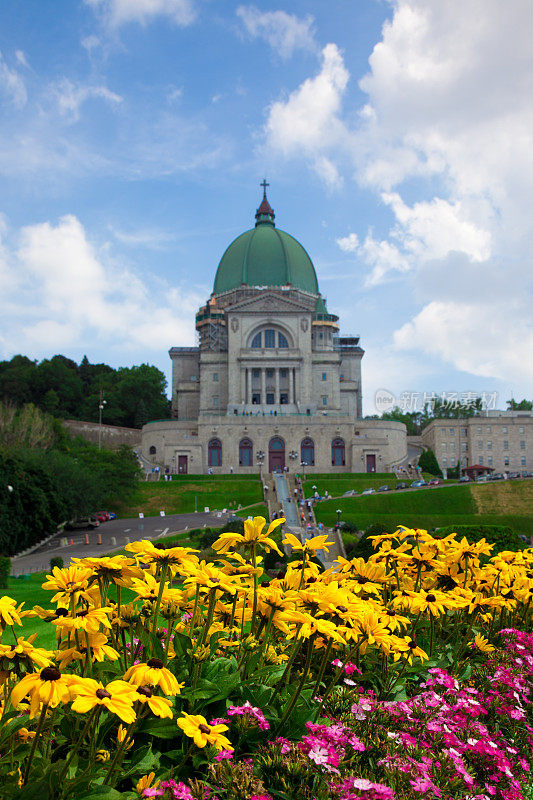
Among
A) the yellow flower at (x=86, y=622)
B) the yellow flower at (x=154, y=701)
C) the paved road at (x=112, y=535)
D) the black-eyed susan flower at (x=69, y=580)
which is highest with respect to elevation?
the black-eyed susan flower at (x=69, y=580)

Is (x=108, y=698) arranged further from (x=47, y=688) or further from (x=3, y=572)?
(x=3, y=572)

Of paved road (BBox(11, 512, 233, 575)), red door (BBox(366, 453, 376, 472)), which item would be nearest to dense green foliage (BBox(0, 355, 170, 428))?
red door (BBox(366, 453, 376, 472))

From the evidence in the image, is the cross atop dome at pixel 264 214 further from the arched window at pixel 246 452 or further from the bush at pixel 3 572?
the bush at pixel 3 572

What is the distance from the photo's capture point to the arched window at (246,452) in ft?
219

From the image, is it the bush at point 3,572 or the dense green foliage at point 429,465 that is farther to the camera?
the dense green foliage at point 429,465

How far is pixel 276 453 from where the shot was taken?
2625 inches

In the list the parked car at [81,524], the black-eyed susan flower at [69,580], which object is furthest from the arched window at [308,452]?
the black-eyed susan flower at [69,580]

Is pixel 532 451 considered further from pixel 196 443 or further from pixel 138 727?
pixel 138 727

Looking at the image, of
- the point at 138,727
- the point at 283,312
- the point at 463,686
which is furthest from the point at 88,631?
the point at 283,312

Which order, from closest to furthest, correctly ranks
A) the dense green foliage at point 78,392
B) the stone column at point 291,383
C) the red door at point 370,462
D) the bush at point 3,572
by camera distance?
the bush at point 3,572, the red door at point 370,462, the stone column at point 291,383, the dense green foliage at point 78,392

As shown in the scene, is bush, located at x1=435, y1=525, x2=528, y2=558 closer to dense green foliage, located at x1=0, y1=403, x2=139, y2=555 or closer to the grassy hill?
the grassy hill

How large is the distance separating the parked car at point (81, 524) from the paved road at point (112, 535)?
57cm

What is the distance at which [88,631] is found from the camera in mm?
4363

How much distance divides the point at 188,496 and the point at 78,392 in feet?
154
